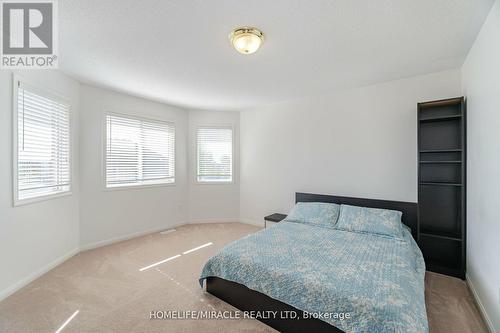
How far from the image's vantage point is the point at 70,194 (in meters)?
3.10

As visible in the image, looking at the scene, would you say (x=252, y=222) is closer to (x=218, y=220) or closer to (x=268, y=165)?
(x=218, y=220)

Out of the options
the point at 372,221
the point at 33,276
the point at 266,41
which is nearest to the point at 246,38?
the point at 266,41

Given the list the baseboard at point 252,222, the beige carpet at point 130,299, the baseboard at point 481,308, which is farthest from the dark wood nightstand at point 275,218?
the baseboard at point 481,308

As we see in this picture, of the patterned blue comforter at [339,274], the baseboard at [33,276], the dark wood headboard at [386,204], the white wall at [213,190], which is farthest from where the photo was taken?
the white wall at [213,190]

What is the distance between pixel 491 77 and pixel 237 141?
3.85 meters

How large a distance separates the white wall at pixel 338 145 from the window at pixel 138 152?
1572 mm

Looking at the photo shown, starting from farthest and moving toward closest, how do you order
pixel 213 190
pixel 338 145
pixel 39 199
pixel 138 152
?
pixel 213 190
pixel 138 152
pixel 338 145
pixel 39 199

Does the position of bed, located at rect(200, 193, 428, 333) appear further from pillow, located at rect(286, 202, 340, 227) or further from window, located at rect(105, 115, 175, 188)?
window, located at rect(105, 115, 175, 188)

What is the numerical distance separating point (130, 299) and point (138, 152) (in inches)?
101

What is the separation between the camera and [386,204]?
304cm

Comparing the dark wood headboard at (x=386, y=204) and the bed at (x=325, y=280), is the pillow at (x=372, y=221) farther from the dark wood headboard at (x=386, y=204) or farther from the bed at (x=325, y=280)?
the dark wood headboard at (x=386, y=204)

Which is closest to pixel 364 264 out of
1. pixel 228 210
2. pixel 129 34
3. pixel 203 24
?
pixel 203 24

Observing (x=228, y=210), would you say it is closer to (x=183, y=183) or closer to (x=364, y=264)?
(x=183, y=183)

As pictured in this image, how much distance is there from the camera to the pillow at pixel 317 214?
3016 millimetres
